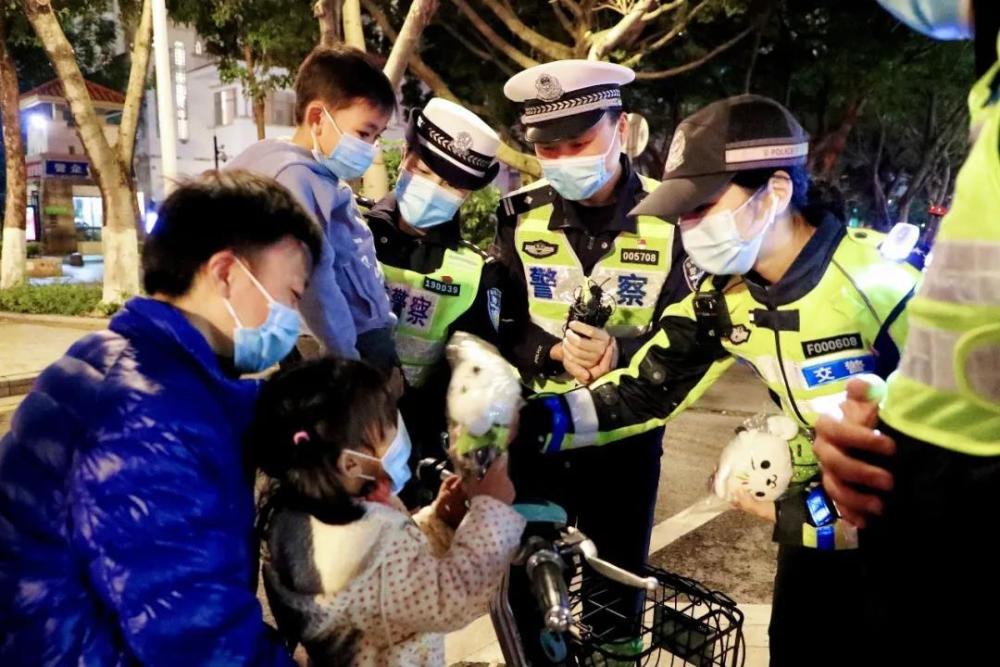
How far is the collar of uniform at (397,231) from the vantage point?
2.91 m

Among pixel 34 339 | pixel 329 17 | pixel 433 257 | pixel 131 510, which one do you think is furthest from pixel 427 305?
pixel 34 339

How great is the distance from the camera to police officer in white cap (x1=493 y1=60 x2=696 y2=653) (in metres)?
2.66

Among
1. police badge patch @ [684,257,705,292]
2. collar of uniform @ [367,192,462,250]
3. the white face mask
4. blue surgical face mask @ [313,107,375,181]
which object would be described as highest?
blue surgical face mask @ [313,107,375,181]

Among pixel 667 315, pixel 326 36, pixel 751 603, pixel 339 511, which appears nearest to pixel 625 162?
pixel 667 315

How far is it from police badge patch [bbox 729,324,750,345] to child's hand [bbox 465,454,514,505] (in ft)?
2.48

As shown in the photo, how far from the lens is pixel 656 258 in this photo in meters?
2.70

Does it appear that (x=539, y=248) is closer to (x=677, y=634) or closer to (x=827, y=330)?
(x=827, y=330)

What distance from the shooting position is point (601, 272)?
274 cm

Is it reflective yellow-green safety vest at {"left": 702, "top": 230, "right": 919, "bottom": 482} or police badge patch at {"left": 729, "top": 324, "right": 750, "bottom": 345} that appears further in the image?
police badge patch at {"left": 729, "top": 324, "right": 750, "bottom": 345}

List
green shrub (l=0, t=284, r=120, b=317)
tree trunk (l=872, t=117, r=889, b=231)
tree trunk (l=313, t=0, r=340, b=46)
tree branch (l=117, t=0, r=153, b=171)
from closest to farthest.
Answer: tree trunk (l=313, t=0, r=340, b=46), tree branch (l=117, t=0, r=153, b=171), green shrub (l=0, t=284, r=120, b=317), tree trunk (l=872, t=117, r=889, b=231)

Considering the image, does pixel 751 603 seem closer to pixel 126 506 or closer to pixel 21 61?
pixel 126 506

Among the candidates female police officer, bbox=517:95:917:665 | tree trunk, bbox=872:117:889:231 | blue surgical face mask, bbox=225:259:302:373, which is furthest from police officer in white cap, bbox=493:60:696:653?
tree trunk, bbox=872:117:889:231

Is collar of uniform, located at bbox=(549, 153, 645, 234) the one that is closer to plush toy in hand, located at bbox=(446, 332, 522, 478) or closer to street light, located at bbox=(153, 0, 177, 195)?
plush toy in hand, located at bbox=(446, 332, 522, 478)

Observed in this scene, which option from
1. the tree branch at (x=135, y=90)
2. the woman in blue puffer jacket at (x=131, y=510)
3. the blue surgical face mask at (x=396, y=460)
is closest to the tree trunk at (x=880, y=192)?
the tree branch at (x=135, y=90)
